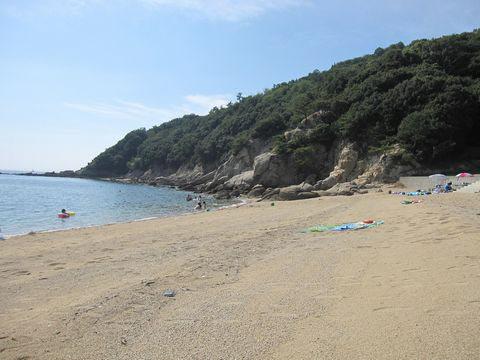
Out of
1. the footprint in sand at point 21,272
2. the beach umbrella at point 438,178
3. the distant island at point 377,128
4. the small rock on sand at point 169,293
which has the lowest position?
the footprint in sand at point 21,272

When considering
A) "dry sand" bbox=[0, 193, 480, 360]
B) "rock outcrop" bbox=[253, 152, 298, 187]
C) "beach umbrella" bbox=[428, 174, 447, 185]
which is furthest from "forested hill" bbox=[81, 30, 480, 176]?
"dry sand" bbox=[0, 193, 480, 360]

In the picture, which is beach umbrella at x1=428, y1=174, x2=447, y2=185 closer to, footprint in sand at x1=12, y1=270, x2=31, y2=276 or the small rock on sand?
the small rock on sand

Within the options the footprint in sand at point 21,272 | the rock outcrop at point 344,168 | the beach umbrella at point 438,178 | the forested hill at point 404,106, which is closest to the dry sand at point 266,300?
the footprint in sand at point 21,272

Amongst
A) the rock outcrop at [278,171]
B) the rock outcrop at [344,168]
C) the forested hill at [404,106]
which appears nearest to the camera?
the forested hill at [404,106]

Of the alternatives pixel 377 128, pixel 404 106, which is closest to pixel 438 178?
pixel 377 128

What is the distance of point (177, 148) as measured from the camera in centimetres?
10350

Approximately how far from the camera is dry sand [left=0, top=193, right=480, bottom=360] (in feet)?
14.8

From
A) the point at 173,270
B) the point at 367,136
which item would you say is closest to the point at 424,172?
the point at 367,136

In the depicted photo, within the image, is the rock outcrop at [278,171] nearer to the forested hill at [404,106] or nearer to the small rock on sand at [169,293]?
the forested hill at [404,106]

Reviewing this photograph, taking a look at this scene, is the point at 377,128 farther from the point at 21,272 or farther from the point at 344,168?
the point at 21,272

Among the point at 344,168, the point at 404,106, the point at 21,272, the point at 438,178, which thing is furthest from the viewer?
the point at 344,168

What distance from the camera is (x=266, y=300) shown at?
20.8 ft

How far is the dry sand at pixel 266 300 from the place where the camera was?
451 cm

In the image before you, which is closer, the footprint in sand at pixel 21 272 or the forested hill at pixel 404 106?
the footprint in sand at pixel 21 272
